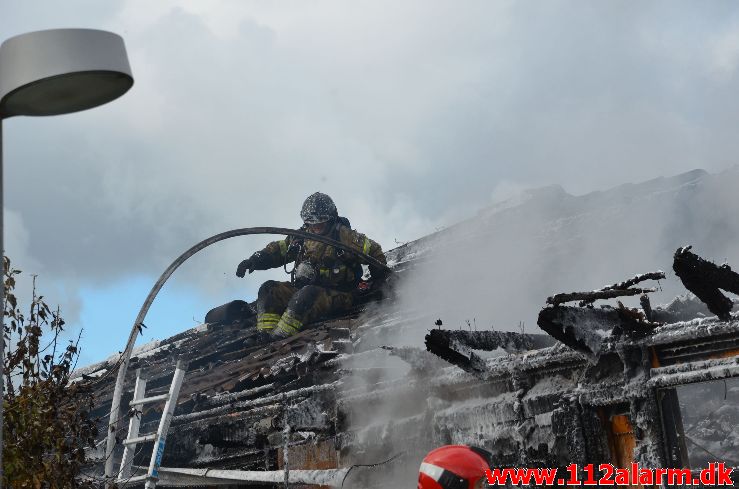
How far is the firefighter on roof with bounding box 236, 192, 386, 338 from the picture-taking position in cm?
1305

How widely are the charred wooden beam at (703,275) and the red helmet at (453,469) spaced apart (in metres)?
2.51

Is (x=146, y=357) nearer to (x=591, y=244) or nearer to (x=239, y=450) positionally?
(x=239, y=450)

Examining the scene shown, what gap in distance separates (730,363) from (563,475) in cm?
169

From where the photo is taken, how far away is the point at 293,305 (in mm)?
13023

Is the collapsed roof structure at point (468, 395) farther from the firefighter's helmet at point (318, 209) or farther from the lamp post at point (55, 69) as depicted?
the lamp post at point (55, 69)

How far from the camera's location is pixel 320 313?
1313 centimetres

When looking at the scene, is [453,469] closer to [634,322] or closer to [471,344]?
[471,344]

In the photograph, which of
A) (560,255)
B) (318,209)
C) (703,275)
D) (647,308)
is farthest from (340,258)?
(703,275)

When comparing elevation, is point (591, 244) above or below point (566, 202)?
below

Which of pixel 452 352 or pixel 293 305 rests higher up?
pixel 293 305

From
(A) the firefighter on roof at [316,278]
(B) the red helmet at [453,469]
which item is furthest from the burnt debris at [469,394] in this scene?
(B) the red helmet at [453,469]

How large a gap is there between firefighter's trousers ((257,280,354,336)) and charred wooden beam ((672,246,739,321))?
7316 mm

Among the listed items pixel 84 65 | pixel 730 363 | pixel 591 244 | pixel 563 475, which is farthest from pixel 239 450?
pixel 84 65

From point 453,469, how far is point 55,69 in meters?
2.70
